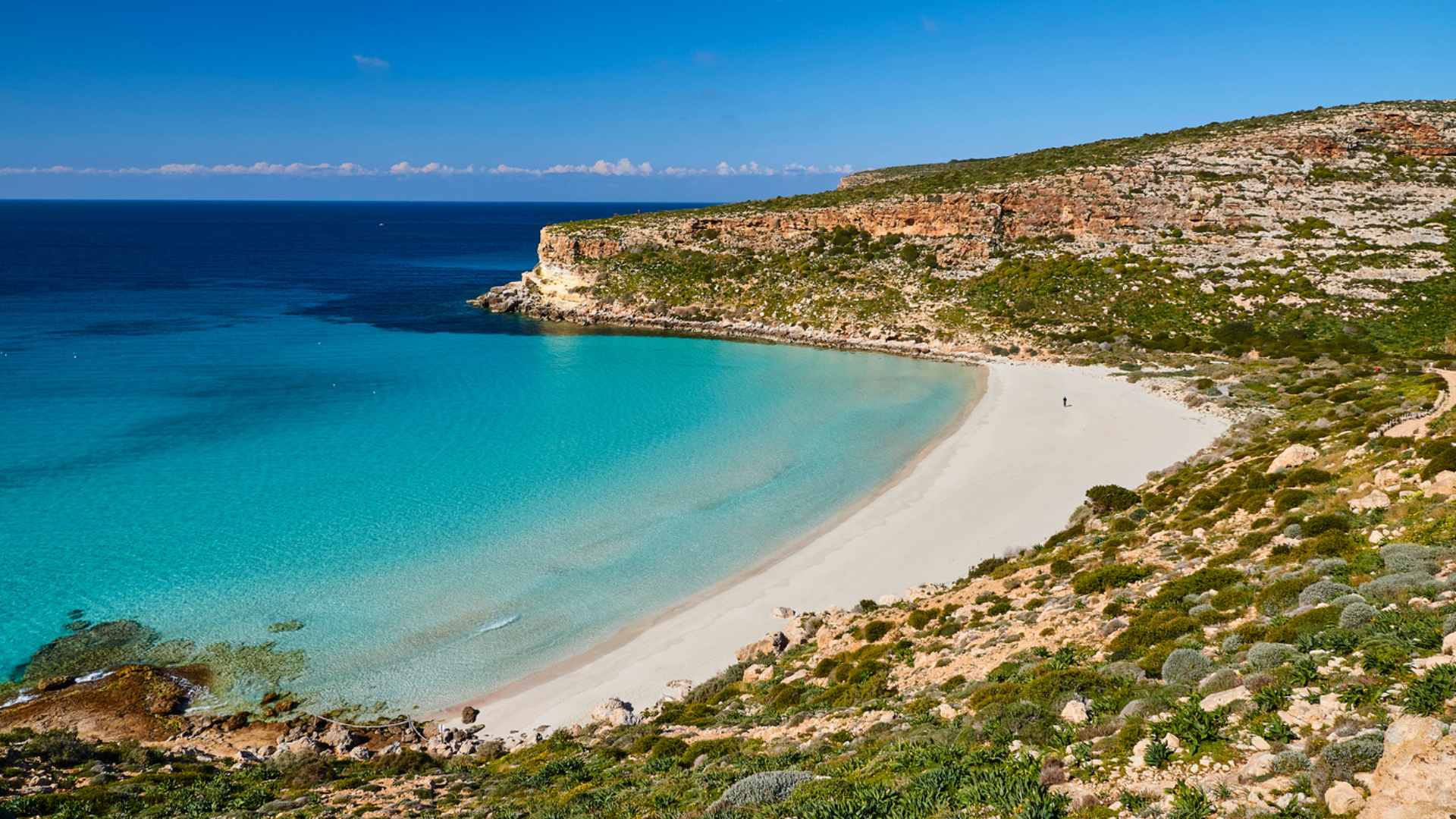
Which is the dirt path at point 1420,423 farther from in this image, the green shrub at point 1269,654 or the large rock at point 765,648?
the large rock at point 765,648

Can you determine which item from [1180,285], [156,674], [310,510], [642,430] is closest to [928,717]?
[156,674]

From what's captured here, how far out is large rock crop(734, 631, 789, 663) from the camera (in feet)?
66.5

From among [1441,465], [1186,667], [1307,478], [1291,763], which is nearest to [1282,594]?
[1186,667]

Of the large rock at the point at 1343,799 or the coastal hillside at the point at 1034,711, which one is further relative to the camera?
the coastal hillside at the point at 1034,711

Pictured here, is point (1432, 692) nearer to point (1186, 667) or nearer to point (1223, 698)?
point (1223, 698)

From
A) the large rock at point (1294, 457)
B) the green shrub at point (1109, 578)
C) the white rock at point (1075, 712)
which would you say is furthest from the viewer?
the large rock at point (1294, 457)

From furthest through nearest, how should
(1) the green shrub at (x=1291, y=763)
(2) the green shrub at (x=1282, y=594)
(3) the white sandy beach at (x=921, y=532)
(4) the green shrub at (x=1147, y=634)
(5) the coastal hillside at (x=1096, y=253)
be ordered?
(5) the coastal hillside at (x=1096, y=253), (3) the white sandy beach at (x=921, y=532), (4) the green shrub at (x=1147, y=634), (2) the green shrub at (x=1282, y=594), (1) the green shrub at (x=1291, y=763)

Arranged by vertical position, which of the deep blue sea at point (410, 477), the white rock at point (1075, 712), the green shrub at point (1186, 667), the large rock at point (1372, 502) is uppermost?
the large rock at point (1372, 502)

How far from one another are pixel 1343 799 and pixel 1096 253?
→ 242 feet

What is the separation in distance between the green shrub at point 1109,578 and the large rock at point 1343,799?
1116 centimetres

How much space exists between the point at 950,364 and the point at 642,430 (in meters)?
29.1

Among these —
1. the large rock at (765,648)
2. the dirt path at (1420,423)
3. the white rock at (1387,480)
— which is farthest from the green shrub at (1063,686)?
the dirt path at (1420,423)

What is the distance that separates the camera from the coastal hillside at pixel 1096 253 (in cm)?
5853

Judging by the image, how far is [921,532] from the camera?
28.1 m
